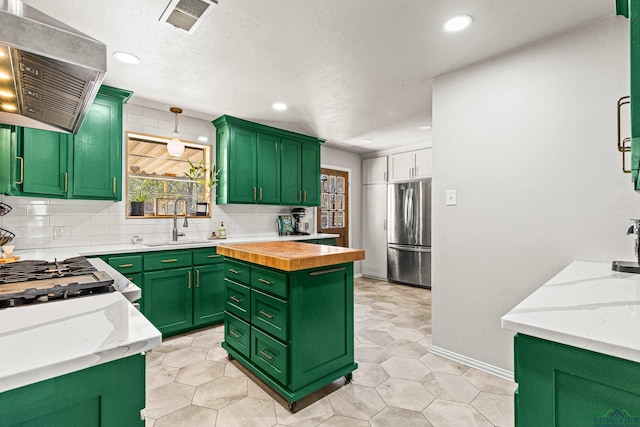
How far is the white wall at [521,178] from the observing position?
1885mm

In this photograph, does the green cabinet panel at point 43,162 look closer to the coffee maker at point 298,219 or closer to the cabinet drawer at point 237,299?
the cabinet drawer at point 237,299

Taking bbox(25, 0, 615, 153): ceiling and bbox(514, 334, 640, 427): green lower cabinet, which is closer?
bbox(514, 334, 640, 427): green lower cabinet

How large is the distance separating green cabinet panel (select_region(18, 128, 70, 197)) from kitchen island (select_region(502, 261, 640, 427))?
348 cm

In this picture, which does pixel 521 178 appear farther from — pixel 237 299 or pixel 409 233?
pixel 409 233

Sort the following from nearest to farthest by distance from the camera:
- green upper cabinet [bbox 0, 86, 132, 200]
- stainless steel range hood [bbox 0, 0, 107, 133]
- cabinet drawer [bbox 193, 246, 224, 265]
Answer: stainless steel range hood [bbox 0, 0, 107, 133] → green upper cabinet [bbox 0, 86, 132, 200] → cabinet drawer [bbox 193, 246, 224, 265]

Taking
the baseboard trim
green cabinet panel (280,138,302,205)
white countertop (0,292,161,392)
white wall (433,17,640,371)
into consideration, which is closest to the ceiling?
white wall (433,17,640,371)

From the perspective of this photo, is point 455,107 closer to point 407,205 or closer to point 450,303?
point 450,303

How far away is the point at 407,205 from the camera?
5262 mm

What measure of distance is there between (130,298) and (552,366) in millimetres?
1489

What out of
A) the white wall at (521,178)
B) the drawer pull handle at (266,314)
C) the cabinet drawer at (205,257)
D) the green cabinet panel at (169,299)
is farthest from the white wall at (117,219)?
the white wall at (521,178)

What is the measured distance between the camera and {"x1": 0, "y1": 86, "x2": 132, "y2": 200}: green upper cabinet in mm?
2537

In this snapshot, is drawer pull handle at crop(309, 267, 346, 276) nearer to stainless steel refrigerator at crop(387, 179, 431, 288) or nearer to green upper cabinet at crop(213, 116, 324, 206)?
green upper cabinet at crop(213, 116, 324, 206)

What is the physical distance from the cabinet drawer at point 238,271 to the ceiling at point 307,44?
64.0 inches

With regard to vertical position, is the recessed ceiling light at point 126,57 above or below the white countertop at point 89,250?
above
